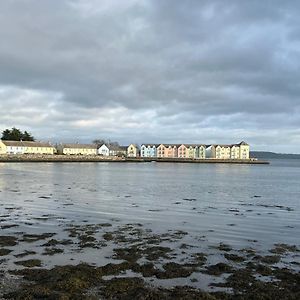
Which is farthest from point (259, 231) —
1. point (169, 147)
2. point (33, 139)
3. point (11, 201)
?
point (169, 147)

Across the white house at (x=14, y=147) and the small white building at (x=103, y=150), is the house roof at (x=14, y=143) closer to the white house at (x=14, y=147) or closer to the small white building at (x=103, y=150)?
the white house at (x=14, y=147)

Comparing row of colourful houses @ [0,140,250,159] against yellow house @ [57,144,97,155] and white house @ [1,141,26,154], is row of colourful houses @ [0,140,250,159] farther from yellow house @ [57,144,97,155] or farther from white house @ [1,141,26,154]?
white house @ [1,141,26,154]

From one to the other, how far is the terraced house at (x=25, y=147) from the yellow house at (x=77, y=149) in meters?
8.82

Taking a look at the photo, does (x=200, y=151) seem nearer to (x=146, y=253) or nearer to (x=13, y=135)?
(x=13, y=135)

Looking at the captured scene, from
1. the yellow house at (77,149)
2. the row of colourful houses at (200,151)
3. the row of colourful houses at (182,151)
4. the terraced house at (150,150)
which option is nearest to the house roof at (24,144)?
the yellow house at (77,149)

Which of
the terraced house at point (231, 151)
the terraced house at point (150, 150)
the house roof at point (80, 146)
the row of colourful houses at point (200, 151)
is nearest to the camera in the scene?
the house roof at point (80, 146)

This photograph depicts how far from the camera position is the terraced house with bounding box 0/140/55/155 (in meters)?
150

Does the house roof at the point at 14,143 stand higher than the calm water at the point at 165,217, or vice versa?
the house roof at the point at 14,143

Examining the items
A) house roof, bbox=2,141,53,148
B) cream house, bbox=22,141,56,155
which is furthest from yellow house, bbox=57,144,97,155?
house roof, bbox=2,141,53,148

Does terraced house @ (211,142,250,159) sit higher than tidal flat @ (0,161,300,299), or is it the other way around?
terraced house @ (211,142,250,159)

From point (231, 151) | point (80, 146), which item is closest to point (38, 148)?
point (80, 146)

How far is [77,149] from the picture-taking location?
183500mm

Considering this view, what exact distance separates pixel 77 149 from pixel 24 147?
3080 centimetres

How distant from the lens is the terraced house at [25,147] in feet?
491
